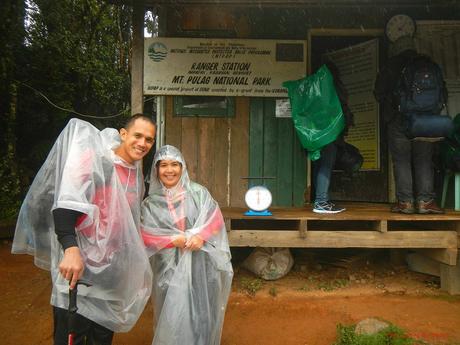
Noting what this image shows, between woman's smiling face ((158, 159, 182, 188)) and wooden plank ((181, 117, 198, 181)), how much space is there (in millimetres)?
2460

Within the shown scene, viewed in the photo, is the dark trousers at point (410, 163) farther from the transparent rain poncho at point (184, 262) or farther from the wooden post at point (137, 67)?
the wooden post at point (137, 67)

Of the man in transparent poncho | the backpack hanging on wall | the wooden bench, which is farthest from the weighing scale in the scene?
the man in transparent poncho

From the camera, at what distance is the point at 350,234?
13.4 ft

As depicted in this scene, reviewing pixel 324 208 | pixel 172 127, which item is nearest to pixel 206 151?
pixel 172 127

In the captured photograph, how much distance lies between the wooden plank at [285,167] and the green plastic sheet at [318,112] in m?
0.95

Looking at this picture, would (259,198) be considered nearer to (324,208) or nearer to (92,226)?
(324,208)

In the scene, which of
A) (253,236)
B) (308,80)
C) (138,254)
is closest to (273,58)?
(308,80)

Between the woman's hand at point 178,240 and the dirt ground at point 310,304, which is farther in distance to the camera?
the dirt ground at point 310,304

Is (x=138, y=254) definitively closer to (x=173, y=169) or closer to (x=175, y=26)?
(x=173, y=169)

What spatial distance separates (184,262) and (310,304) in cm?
198

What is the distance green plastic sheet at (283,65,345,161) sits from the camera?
3.97 metres

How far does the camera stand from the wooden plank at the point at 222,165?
514 centimetres

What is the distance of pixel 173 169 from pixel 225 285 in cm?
93

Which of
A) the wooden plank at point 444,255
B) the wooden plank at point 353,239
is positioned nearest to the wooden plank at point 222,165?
the wooden plank at point 353,239
